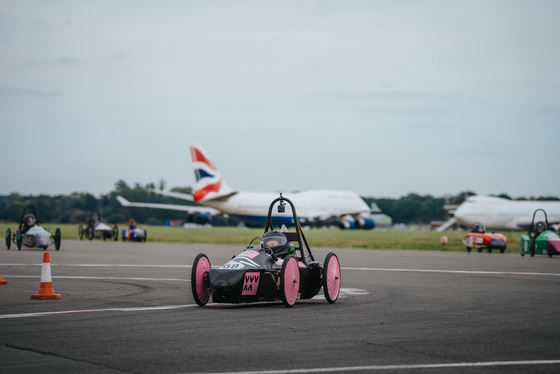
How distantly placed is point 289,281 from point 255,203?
6596 centimetres

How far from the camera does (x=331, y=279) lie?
11.1 m

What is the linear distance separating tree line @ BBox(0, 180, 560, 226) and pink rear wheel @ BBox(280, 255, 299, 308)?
11890cm

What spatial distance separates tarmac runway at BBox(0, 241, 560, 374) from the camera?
6195mm

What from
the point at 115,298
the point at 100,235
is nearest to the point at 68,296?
the point at 115,298

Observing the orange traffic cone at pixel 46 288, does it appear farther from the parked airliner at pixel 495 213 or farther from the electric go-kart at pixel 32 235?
the parked airliner at pixel 495 213

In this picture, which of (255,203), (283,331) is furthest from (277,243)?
(255,203)

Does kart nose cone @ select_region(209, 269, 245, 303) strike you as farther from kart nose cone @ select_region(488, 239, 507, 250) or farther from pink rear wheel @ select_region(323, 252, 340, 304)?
kart nose cone @ select_region(488, 239, 507, 250)

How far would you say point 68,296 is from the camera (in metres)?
11.8

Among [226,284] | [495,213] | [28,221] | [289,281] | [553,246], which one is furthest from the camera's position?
[495,213]

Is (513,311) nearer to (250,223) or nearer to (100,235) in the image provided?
(100,235)

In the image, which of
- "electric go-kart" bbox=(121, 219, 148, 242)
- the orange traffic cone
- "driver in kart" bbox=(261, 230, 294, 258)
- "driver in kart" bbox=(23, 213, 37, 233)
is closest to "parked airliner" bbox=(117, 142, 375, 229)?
"electric go-kart" bbox=(121, 219, 148, 242)

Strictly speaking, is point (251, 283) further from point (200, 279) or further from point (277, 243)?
point (277, 243)

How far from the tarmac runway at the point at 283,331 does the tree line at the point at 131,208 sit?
11731cm

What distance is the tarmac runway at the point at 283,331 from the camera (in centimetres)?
620
